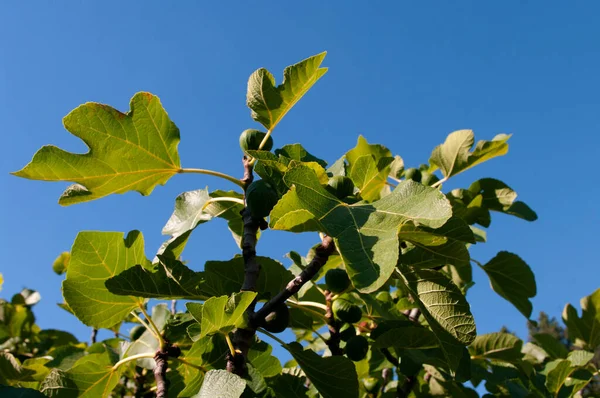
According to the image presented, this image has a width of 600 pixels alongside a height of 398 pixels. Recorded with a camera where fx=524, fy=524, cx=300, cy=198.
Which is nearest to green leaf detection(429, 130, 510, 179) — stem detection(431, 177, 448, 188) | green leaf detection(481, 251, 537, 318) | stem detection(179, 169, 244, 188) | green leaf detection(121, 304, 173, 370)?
stem detection(431, 177, 448, 188)

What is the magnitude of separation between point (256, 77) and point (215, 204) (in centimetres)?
49

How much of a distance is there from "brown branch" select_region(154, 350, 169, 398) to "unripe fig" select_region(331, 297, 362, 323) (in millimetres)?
633

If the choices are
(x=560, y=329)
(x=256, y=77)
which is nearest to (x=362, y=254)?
(x=256, y=77)

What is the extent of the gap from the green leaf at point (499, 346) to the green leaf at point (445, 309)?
51.6 inches

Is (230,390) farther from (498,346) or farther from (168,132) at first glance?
(498,346)

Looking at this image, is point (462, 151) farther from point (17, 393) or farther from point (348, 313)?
point (17, 393)

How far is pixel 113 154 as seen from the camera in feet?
5.74

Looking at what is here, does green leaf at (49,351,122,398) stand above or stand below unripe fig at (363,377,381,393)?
below

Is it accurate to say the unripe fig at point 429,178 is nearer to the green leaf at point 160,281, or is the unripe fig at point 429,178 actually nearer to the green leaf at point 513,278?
the green leaf at point 513,278

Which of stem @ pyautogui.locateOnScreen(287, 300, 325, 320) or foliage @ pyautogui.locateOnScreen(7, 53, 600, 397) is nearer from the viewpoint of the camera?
foliage @ pyautogui.locateOnScreen(7, 53, 600, 397)

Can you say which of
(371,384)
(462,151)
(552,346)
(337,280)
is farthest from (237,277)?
(552,346)

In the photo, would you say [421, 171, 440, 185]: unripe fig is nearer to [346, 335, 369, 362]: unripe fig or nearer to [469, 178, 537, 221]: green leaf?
[469, 178, 537, 221]: green leaf

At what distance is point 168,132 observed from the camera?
1.81 meters

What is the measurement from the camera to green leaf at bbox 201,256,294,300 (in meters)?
1.63
